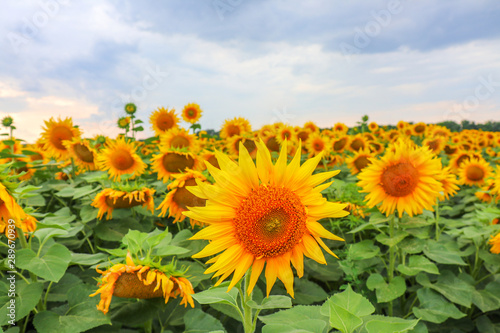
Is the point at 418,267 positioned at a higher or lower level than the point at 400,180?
lower

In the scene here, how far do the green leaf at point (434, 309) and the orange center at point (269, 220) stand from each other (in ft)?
5.29

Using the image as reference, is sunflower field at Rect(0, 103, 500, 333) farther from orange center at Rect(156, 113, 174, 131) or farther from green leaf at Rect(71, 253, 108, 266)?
orange center at Rect(156, 113, 174, 131)

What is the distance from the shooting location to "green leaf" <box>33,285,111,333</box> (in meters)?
1.57

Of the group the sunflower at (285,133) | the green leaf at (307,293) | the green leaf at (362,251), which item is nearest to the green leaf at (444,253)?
the green leaf at (362,251)

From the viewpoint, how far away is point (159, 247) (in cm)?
179

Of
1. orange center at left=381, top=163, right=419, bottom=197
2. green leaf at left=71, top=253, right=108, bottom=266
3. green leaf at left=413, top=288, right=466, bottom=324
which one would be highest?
orange center at left=381, top=163, right=419, bottom=197

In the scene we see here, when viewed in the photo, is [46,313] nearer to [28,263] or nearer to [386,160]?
[28,263]

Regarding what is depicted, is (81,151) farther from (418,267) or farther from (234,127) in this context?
(418,267)

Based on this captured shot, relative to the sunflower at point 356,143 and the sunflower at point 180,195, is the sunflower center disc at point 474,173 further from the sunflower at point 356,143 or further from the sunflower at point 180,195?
the sunflower at point 180,195

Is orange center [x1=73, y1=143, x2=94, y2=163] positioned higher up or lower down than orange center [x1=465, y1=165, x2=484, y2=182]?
higher up

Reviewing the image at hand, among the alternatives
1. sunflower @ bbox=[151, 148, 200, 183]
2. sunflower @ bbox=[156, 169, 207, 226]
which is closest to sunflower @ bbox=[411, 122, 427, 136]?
sunflower @ bbox=[151, 148, 200, 183]

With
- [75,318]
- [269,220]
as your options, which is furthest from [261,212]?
[75,318]

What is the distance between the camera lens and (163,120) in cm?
555

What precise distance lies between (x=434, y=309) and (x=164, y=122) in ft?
14.7
